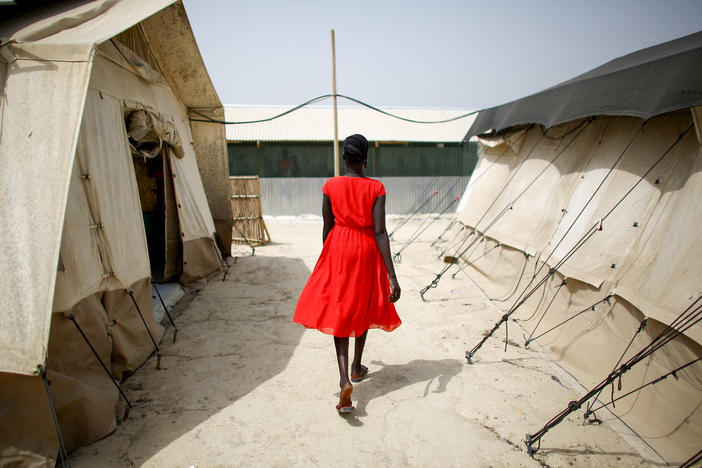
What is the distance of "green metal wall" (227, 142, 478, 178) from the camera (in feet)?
47.9

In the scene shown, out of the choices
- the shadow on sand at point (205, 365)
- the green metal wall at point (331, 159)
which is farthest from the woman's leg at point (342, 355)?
the green metal wall at point (331, 159)

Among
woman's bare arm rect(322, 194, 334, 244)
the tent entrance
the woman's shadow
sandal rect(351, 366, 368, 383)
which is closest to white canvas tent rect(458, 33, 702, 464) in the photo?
the woman's shadow

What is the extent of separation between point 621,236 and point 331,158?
12.2m

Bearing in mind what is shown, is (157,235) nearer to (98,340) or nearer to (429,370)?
(98,340)

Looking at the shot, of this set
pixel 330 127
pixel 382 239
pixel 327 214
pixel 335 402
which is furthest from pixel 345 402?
pixel 330 127

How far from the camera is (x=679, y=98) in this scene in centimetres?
309

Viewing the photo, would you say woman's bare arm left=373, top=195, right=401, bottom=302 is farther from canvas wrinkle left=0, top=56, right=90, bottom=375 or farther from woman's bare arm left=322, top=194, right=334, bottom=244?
canvas wrinkle left=0, top=56, right=90, bottom=375

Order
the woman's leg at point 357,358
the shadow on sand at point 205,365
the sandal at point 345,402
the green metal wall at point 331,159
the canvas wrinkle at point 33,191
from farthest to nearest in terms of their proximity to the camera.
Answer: the green metal wall at point 331,159 < the woman's leg at point 357,358 < the sandal at point 345,402 < the shadow on sand at point 205,365 < the canvas wrinkle at point 33,191

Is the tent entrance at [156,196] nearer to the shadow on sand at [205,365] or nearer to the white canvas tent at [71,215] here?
the white canvas tent at [71,215]

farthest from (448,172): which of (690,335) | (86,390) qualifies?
(86,390)

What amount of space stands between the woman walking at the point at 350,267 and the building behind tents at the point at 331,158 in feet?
38.9

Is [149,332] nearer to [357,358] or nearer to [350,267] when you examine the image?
[357,358]

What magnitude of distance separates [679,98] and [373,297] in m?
2.97

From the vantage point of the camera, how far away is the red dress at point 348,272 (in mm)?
2678
